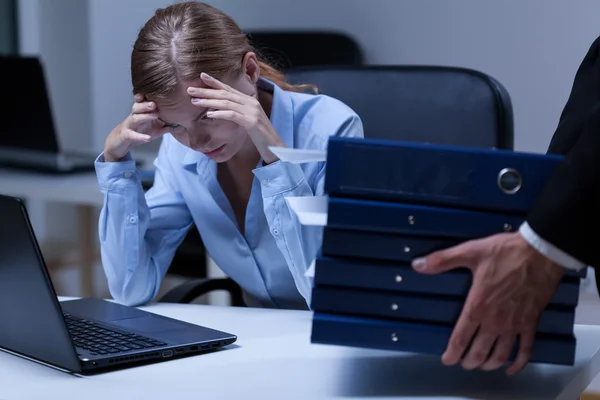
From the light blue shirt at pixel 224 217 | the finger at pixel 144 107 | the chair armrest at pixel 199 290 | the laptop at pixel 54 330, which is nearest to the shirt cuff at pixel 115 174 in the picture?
the light blue shirt at pixel 224 217

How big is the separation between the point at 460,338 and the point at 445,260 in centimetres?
9

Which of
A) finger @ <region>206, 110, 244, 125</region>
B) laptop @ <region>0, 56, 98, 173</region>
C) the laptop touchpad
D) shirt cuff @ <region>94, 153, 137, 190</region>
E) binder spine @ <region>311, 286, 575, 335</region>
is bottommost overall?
laptop @ <region>0, 56, 98, 173</region>

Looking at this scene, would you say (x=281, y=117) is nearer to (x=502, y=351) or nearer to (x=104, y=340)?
(x=104, y=340)

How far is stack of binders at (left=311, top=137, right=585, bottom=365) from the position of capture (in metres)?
0.90

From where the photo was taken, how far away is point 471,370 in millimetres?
1043

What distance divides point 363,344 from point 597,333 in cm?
43

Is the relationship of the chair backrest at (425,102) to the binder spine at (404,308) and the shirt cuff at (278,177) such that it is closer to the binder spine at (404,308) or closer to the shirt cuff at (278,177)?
the shirt cuff at (278,177)

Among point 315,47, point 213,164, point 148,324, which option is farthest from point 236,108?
point 315,47

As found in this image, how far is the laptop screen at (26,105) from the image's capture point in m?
2.76

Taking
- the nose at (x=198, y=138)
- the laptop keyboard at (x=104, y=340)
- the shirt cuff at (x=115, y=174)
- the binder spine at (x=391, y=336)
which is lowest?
the laptop keyboard at (x=104, y=340)

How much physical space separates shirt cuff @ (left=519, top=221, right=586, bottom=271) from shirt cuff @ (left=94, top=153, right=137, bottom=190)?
2.70 feet

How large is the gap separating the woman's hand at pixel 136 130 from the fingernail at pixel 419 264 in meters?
0.67

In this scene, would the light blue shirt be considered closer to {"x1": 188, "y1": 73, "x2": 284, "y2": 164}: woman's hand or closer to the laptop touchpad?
{"x1": 188, "y1": 73, "x2": 284, "y2": 164}: woman's hand

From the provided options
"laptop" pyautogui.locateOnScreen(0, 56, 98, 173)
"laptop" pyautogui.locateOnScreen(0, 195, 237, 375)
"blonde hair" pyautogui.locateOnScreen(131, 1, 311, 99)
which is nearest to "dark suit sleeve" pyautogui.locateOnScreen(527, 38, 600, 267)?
"laptop" pyautogui.locateOnScreen(0, 195, 237, 375)
